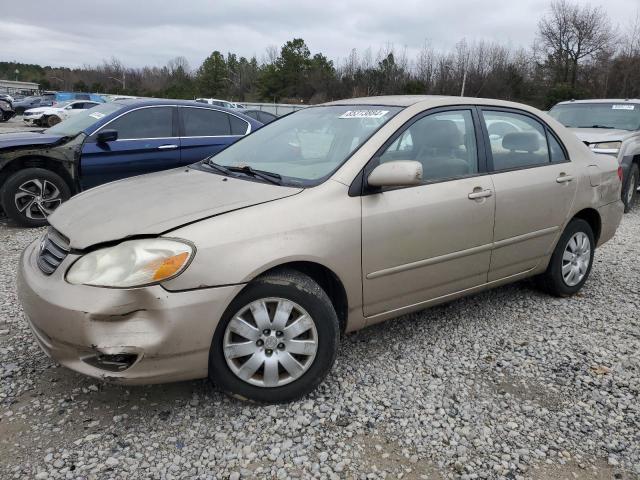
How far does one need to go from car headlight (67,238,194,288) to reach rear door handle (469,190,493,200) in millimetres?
1867

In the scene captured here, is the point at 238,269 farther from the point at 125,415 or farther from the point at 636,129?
A: the point at 636,129

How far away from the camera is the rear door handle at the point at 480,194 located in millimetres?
3316

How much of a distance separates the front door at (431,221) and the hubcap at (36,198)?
4.91 meters

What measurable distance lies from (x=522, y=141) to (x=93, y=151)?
4.94 m

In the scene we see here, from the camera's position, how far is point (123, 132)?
6512 millimetres

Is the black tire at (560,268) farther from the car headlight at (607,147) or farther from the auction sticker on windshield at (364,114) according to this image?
the car headlight at (607,147)

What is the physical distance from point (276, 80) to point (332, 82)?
33.3ft

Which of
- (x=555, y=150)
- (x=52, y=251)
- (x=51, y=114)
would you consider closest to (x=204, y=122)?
(x=555, y=150)

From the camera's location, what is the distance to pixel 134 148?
650 cm

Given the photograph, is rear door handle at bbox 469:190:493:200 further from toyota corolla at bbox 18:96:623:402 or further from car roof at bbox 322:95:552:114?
car roof at bbox 322:95:552:114

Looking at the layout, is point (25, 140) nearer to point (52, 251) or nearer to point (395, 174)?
point (52, 251)

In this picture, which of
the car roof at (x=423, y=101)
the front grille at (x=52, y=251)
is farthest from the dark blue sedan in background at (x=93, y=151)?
the front grille at (x=52, y=251)

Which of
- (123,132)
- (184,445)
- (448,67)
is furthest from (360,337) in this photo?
(448,67)

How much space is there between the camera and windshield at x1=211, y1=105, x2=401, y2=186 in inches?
120
